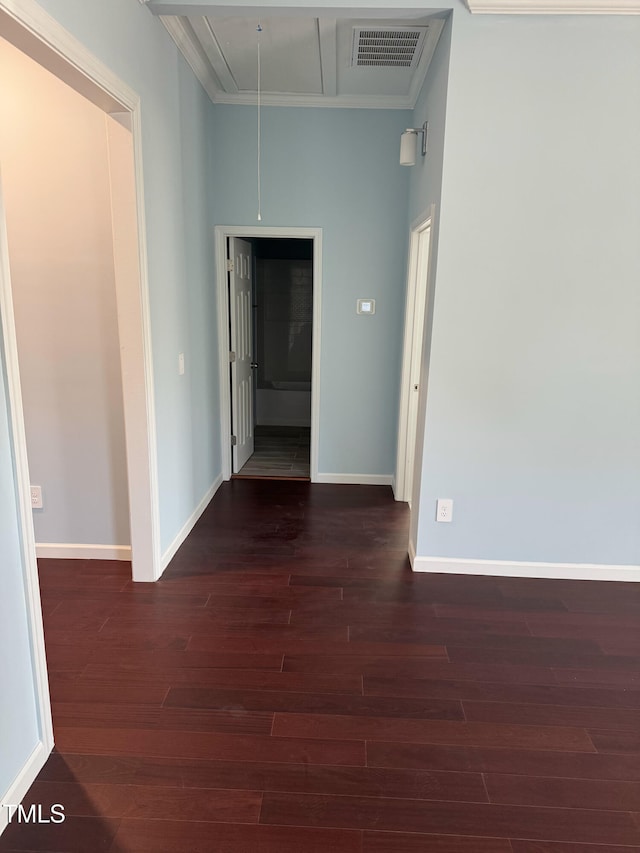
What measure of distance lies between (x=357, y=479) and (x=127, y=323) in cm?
248

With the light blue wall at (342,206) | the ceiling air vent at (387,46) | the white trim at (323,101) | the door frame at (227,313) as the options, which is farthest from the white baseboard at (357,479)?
the ceiling air vent at (387,46)

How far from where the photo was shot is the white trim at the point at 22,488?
1475mm

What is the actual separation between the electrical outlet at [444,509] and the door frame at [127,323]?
1539 mm

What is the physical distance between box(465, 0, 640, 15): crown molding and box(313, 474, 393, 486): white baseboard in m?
3.10

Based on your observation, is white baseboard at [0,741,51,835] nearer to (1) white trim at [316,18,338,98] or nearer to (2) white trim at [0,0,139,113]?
(2) white trim at [0,0,139,113]

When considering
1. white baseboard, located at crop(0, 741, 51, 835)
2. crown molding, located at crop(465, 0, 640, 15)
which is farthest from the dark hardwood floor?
crown molding, located at crop(465, 0, 640, 15)

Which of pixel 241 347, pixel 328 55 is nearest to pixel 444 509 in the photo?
pixel 241 347

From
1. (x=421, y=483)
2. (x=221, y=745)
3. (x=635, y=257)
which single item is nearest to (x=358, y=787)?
(x=221, y=745)

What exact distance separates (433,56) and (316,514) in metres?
2.92

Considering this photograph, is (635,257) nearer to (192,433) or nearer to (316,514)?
(316,514)

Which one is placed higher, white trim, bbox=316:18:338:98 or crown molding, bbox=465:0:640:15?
white trim, bbox=316:18:338:98

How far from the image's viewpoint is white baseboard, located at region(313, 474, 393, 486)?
14.8 feet

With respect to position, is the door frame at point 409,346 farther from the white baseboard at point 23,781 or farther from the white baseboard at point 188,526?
the white baseboard at point 23,781

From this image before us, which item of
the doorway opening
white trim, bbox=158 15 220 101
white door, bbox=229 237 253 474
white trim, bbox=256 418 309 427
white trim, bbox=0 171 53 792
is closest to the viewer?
white trim, bbox=0 171 53 792
